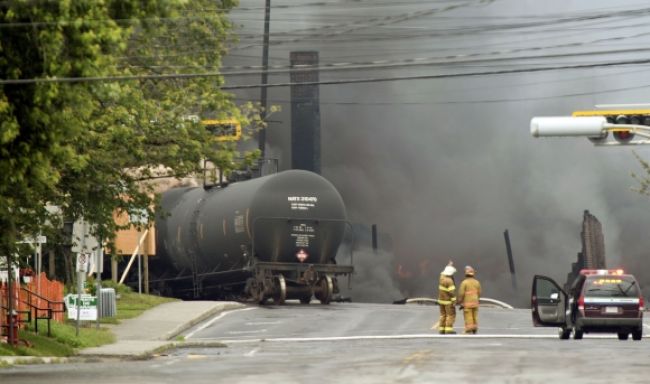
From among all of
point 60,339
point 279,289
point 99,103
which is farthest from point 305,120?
point 99,103

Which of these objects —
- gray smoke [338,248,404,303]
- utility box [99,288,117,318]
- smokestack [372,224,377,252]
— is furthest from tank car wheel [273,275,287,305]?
smokestack [372,224,377,252]

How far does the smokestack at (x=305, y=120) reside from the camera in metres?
64.2

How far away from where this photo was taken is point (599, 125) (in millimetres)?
31703

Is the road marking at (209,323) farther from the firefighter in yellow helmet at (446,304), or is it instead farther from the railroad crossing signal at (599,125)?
the railroad crossing signal at (599,125)

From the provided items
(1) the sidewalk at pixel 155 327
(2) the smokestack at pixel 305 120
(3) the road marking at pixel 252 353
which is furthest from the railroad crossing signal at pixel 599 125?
(2) the smokestack at pixel 305 120

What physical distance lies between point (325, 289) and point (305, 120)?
22093mm

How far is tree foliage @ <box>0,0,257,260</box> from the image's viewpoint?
19.1m

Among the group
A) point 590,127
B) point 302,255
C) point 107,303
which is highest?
point 590,127

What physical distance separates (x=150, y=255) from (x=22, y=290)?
847 inches

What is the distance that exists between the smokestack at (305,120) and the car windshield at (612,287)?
32328mm

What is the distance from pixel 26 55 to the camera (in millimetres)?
19797

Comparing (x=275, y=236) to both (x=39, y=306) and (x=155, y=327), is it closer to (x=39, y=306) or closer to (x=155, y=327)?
(x=155, y=327)

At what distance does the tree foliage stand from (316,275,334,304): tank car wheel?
39.8 feet

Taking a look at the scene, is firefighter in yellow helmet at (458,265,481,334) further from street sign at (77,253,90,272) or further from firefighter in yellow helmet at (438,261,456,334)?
street sign at (77,253,90,272)
